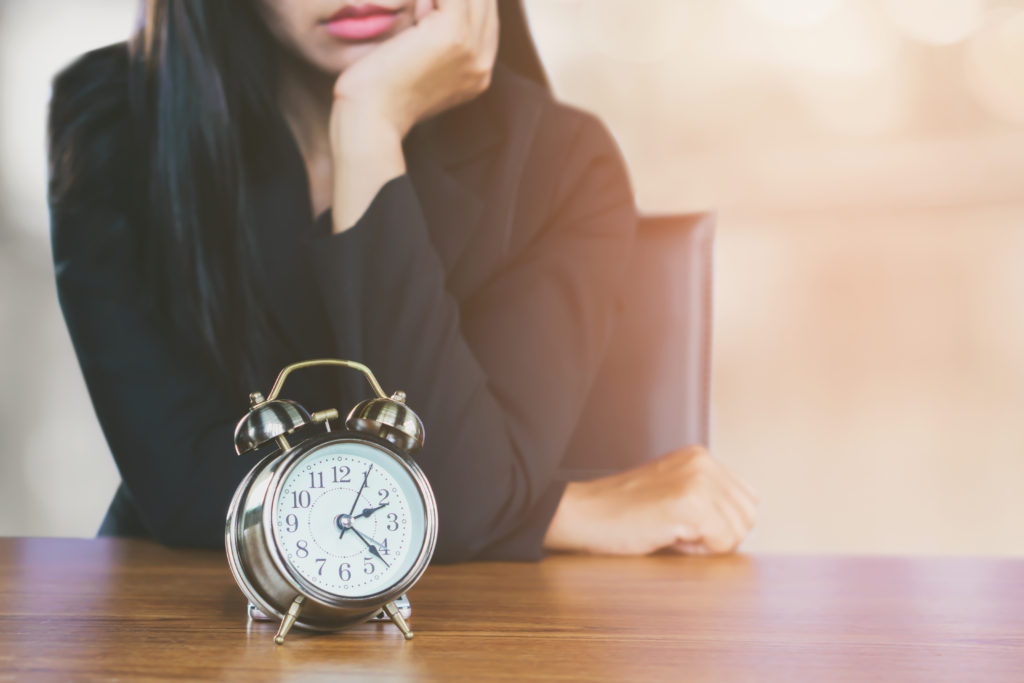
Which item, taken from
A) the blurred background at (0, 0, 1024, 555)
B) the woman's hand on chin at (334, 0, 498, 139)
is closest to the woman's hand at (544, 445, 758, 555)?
the blurred background at (0, 0, 1024, 555)

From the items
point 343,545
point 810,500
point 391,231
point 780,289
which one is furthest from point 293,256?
point 810,500

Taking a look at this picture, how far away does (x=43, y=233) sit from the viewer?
4.50 feet

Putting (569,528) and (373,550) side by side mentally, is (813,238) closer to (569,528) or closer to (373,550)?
(569,528)

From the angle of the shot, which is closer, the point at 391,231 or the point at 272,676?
the point at 272,676

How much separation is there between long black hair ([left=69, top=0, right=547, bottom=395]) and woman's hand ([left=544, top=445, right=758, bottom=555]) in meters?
0.51

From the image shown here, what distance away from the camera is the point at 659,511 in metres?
1.26

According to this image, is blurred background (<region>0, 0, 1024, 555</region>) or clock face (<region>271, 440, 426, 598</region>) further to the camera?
blurred background (<region>0, 0, 1024, 555</region>)

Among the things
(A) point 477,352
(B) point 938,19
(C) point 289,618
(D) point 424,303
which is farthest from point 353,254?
(B) point 938,19

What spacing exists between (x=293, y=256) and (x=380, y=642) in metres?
0.73

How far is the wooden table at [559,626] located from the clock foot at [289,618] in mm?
13

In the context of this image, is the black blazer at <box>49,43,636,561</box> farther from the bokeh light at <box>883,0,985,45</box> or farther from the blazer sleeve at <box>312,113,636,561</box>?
the bokeh light at <box>883,0,985,45</box>

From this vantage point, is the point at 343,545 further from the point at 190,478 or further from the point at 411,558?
the point at 190,478

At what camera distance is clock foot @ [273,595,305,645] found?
27.9 inches

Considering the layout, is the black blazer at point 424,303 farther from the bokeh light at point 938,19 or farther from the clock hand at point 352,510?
the bokeh light at point 938,19
